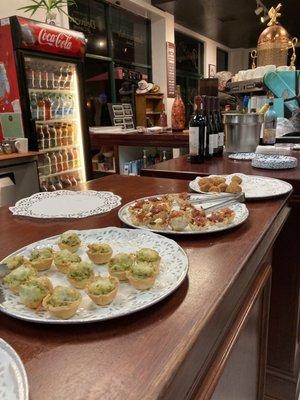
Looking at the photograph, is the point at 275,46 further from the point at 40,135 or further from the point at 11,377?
the point at 11,377

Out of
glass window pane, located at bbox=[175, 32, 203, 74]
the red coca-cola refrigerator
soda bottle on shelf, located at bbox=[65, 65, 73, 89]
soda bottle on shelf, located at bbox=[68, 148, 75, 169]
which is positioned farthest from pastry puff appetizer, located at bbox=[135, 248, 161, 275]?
glass window pane, located at bbox=[175, 32, 203, 74]

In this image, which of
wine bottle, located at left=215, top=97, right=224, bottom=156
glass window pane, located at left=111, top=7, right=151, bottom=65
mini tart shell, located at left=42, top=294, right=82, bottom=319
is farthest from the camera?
glass window pane, located at left=111, top=7, right=151, bottom=65

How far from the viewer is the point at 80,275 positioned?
0.58m

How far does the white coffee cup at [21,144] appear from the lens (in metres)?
3.10

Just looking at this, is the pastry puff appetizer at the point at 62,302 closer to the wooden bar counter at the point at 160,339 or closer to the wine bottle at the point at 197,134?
the wooden bar counter at the point at 160,339

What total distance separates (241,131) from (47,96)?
243 cm

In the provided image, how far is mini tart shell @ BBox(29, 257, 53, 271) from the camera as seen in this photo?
2.08 ft

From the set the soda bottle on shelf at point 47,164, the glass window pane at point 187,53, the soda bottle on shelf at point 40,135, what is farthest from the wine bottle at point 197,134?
the glass window pane at point 187,53

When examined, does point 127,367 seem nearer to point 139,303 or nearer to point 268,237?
point 139,303

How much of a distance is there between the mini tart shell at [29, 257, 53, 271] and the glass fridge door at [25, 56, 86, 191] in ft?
9.80

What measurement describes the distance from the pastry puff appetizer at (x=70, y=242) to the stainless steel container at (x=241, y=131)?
1549 mm

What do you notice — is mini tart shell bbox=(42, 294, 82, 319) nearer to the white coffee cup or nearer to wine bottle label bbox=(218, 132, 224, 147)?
wine bottle label bbox=(218, 132, 224, 147)

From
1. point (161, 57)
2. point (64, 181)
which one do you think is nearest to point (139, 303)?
point (64, 181)

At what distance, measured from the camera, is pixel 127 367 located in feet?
1.41
